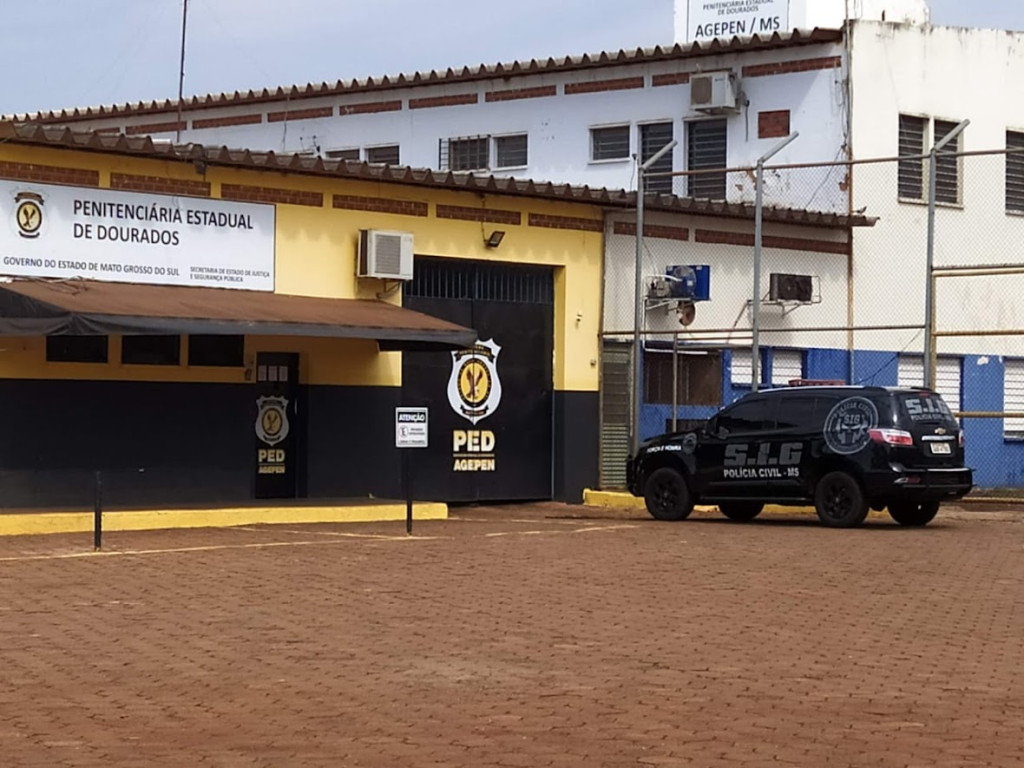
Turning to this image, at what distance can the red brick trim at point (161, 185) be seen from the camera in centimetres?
2416

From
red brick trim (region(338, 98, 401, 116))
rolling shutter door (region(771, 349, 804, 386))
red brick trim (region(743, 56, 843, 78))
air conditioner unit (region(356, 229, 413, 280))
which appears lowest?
rolling shutter door (region(771, 349, 804, 386))

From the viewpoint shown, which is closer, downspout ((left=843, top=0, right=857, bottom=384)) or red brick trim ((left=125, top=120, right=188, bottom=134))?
downspout ((left=843, top=0, right=857, bottom=384))

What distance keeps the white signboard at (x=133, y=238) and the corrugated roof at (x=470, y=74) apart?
25.6 feet

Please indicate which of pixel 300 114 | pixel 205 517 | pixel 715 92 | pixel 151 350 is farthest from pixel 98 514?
pixel 300 114

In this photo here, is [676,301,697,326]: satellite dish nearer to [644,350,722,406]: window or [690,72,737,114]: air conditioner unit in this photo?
[644,350,722,406]: window

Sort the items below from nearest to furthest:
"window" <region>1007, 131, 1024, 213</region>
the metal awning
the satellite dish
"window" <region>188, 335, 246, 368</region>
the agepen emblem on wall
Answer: the metal awning < "window" <region>188, 335, 246, 368</region> < the agepen emblem on wall < the satellite dish < "window" <region>1007, 131, 1024, 213</region>

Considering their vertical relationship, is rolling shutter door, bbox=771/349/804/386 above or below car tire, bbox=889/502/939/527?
above

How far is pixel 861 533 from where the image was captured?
22.9 meters

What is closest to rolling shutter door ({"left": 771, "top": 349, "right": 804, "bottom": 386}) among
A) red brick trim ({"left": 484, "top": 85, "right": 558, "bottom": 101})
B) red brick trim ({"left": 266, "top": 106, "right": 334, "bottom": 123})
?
red brick trim ({"left": 484, "top": 85, "right": 558, "bottom": 101})

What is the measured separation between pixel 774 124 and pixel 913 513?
11.7m

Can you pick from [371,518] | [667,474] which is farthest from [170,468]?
[667,474]

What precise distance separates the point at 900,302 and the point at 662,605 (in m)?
19.6

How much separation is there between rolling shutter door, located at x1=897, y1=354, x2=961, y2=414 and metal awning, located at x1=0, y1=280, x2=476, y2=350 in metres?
10.5

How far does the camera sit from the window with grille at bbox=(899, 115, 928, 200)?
34156 mm
